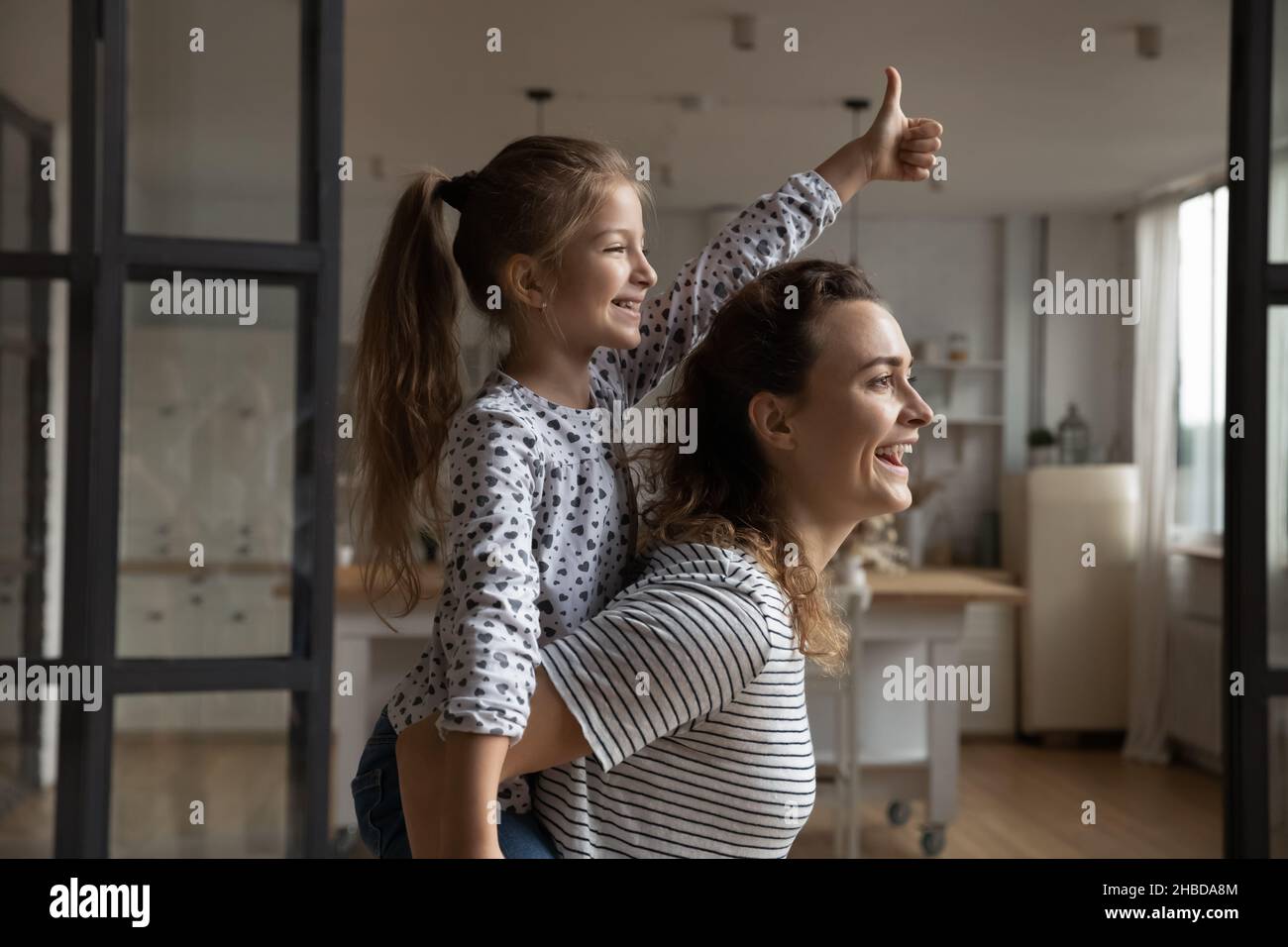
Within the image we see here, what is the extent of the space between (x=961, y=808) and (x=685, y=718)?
151 inches

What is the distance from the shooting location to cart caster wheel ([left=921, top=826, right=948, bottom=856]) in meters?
3.67

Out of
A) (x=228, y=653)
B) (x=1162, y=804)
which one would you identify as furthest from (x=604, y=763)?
(x=1162, y=804)

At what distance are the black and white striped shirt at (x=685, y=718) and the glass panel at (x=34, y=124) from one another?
123 centimetres

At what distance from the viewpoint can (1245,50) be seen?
5.21ft

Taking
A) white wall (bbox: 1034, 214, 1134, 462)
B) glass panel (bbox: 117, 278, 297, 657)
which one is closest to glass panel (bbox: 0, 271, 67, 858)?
glass panel (bbox: 117, 278, 297, 657)

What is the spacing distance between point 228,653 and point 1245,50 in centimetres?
155

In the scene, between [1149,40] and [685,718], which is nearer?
[685,718]

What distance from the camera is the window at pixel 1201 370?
15.7ft

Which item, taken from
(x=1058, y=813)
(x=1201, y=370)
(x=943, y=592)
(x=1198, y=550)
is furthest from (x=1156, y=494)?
(x=943, y=592)

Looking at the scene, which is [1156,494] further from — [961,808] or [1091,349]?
[961,808]

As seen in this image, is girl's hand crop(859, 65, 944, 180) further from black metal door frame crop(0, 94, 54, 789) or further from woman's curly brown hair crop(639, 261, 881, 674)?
black metal door frame crop(0, 94, 54, 789)

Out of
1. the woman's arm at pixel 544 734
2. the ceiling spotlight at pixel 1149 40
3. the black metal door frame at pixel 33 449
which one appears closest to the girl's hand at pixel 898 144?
the woman's arm at pixel 544 734

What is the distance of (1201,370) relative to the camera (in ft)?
16.2

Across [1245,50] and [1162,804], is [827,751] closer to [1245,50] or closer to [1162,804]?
[1162,804]
